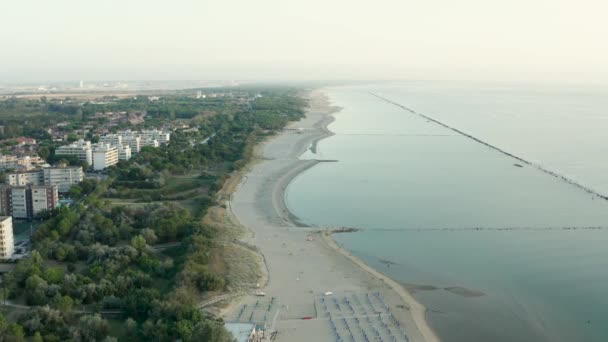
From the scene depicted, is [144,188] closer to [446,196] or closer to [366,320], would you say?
[446,196]

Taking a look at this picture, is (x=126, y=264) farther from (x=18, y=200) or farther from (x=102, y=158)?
(x=102, y=158)

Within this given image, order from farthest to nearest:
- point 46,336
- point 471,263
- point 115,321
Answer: point 471,263
point 115,321
point 46,336

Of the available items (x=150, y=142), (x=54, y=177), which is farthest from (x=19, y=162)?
(x=150, y=142)

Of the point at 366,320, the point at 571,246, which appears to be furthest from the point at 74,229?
the point at 571,246

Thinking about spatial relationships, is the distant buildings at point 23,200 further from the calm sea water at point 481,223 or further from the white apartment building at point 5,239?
the calm sea water at point 481,223

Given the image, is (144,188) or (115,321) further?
(144,188)

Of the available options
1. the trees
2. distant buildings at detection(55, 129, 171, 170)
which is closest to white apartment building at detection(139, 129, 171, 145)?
distant buildings at detection(55, 129, 171, 170)
